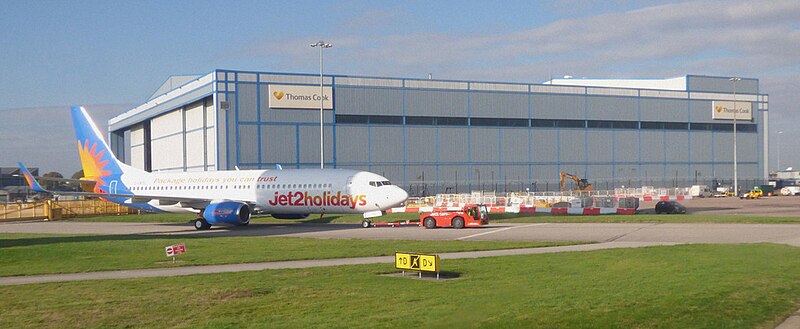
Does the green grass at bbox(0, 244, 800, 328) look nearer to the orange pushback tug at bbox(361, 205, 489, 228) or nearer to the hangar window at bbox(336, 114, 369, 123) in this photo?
the orange pushback tug at bbox(361, 205, 489, 228)

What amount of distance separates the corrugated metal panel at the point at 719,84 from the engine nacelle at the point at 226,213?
78121mm

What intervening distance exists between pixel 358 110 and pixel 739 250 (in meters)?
64.7

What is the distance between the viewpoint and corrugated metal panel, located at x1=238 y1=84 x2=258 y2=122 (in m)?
83.7

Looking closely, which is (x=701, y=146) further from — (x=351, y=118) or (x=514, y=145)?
(x=351, y=118)

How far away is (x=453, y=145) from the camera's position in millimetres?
94875

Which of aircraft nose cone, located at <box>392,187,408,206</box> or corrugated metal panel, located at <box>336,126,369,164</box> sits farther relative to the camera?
corrugated metal panel, located at <box>336,126,369,164</box>

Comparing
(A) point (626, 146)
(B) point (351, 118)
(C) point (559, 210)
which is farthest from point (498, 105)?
(C) point (559, 210)

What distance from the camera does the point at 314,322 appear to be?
15.5 m

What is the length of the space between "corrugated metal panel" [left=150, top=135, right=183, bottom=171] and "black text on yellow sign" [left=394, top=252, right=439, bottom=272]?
252 feet

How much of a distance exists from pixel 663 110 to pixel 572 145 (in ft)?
47.6

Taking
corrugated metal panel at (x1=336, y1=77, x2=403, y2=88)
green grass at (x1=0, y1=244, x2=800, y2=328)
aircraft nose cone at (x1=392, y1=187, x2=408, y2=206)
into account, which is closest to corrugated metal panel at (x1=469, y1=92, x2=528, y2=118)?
corrugated metal panel at (x1=336, y1=77, x2=403, y2=88)

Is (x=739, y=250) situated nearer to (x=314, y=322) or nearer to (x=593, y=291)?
(x=593, y=291)

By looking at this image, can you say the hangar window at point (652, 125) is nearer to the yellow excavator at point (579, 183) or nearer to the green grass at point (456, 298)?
the yellow excavator at point (579, 183)

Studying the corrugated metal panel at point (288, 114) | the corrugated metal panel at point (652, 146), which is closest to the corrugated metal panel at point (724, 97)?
the corrugated metal panel at point (652, 146)
